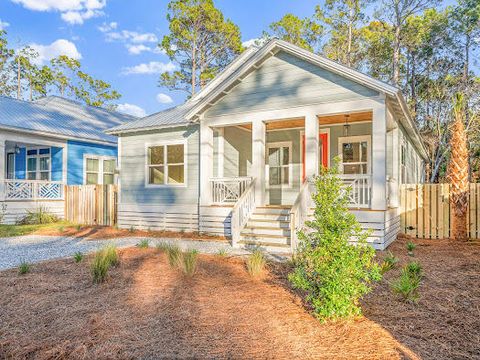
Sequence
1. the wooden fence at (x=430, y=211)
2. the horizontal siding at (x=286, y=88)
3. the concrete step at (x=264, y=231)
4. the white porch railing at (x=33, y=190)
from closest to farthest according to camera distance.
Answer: the concrete step at (x=264, y=231) → the horizontal siding at (x=286, y=88) → the wooden fence at (x=430, y=211) → the white porch railing at (x=33, y=190)

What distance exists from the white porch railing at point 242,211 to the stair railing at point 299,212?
5.38ft

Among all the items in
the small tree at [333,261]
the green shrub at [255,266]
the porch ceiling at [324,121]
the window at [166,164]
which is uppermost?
the porch ceiling at [324,121]

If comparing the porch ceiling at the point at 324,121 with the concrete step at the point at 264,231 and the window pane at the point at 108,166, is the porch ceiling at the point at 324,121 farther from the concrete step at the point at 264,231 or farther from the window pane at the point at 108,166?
the window pane at the point at 108,166

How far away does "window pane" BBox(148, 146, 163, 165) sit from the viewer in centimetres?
1298

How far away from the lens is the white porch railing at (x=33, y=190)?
1470 cm

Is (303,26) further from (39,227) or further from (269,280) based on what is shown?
(269,280)

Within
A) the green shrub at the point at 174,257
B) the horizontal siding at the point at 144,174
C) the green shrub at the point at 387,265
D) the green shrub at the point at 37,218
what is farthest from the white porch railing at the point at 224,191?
the green shrub at the point at 37,218

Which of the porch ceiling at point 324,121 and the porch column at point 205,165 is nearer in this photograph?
the porch ceiling at point 324,121

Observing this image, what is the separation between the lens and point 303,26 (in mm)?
27859

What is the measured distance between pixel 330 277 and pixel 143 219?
10.1 metres

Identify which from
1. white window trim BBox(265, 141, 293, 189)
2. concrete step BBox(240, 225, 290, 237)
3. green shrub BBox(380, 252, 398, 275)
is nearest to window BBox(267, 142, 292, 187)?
white window trim BBox(265, 141, 293, 189)

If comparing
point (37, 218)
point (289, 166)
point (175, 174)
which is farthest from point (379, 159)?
point (37, 218)

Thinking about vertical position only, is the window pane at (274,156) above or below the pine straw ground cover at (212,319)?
above

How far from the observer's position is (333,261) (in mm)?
3967
